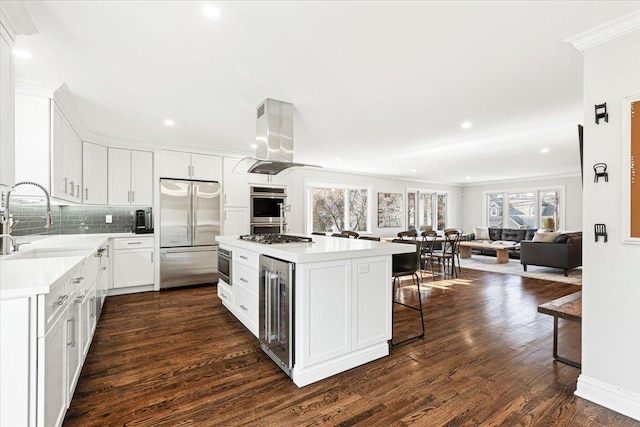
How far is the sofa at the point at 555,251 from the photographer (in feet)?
19.6

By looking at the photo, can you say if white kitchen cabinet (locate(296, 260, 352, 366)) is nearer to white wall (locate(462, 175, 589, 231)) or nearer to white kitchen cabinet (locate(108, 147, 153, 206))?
white kitchen cabinet (locate(108, 147, 153, 206))

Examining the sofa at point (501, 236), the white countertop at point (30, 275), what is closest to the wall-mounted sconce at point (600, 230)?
the white countertop at point (30, 275)

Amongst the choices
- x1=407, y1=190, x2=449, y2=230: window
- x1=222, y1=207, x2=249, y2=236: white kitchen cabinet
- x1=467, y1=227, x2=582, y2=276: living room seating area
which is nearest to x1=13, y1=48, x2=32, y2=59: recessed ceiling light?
x1=222, y1=207, x2=249, y2=236: white kitchen cabinet

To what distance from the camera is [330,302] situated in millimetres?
2262

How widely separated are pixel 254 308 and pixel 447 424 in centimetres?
176

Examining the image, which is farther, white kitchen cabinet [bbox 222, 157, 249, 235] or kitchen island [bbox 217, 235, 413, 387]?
white kitchen cabinet [bbox 222, 157, 249, 235]

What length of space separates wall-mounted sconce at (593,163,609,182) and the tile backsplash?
4949mm

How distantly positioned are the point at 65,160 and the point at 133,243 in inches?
67.5

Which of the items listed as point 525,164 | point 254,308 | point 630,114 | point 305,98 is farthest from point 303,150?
point 525,164

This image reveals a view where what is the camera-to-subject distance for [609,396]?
1896mm

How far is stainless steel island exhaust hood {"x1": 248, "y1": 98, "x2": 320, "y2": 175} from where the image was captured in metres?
3.23

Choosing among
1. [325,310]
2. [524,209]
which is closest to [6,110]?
[325,310]

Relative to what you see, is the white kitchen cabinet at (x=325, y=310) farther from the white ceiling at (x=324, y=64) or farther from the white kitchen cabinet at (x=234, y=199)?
the white kitchen cabinet at (x=234, y=199)

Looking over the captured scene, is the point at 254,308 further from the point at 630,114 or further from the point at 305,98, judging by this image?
the point at 630,114
